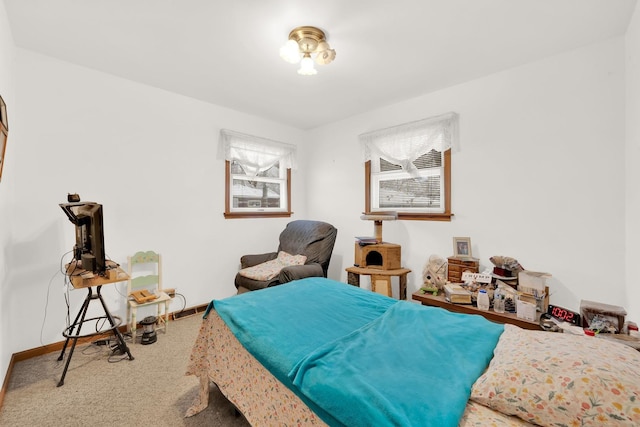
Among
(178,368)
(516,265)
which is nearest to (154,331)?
(178,368)

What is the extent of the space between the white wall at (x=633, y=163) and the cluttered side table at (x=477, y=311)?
23.8 inches

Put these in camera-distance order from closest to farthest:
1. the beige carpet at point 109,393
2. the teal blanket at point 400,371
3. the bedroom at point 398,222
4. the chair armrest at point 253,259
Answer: the teal blanket at point 400,371 < the beige carpet at point 109,393 < the bedroom at point 398,222 < the chair armrest at point 253,259

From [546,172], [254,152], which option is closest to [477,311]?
[546,172]

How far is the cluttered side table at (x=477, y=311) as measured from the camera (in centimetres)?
205

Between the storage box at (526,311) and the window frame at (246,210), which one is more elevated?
the window frame at (246,210)

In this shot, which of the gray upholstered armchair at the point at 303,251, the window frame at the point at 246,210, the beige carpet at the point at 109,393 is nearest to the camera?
the beige carpet at the point at 109,393

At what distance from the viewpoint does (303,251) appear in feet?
11.6

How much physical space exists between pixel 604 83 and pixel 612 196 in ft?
2.92

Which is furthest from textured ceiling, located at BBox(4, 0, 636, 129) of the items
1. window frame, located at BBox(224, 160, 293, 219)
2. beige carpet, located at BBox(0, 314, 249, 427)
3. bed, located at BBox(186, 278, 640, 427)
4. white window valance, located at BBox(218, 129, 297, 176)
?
beige carpet, located at BBox(0, 314, 249, 427)

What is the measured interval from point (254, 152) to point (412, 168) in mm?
2156

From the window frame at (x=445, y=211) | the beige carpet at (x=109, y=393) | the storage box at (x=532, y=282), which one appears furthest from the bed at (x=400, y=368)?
the window frame at (x=445, y=211)

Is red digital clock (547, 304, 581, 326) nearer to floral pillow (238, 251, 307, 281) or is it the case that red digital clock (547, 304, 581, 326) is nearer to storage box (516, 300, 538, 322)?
storage box (516, 300, 538, 322)

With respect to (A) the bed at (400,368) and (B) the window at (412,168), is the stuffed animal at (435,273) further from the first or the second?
(A) the bed at (400,368)

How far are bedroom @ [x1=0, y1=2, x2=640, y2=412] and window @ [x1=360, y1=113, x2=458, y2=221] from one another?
5.6 inches
